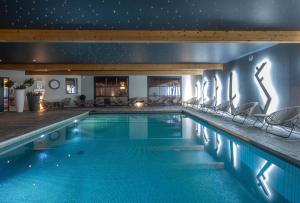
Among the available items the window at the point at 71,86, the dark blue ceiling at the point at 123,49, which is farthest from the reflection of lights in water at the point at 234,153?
the window at the point at 71,86

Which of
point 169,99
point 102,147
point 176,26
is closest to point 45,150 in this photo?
point 102,147

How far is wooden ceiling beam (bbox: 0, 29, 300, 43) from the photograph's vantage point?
5258 millimetres

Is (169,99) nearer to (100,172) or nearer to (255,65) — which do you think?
(255,65)

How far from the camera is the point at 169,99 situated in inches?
722

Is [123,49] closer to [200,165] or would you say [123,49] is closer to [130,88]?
[200,165]

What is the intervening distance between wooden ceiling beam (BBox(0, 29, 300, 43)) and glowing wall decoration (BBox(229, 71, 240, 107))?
4363 millimetres

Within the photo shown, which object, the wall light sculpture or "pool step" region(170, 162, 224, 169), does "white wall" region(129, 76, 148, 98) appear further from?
"pool step" region(170, 162, 224, 169)

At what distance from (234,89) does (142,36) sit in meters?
5.87

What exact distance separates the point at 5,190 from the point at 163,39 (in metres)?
3.82

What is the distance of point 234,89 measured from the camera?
33.0 ft

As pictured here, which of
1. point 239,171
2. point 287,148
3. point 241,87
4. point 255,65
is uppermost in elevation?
point 255,65

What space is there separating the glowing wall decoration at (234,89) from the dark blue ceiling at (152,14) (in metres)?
4.63

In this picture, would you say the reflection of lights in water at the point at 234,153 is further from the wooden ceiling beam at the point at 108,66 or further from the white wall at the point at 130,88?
the white wall at the point at 130,88

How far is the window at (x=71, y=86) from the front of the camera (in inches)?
650
